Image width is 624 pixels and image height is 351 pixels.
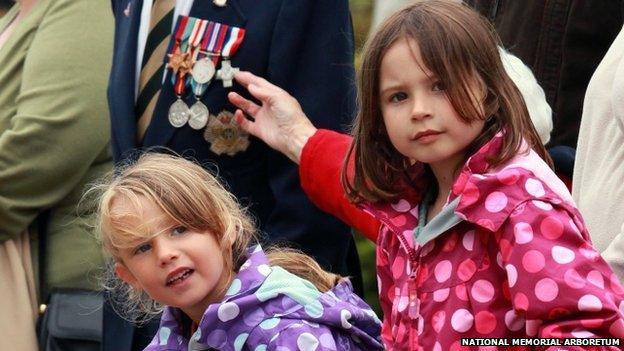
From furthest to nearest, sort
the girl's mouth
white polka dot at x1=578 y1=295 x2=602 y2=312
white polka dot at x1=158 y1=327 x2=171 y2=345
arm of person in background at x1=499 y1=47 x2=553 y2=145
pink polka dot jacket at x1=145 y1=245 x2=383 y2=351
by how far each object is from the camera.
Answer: arm of person in background at x1=499 y1=47 x2=553 y2=145 < white polka dot at x1=158 y1=327 x2=171 y2=345 < the girl's mouth < pink polka dot jacket at x1=145 y1=245 x2=383 y2=351 < white polka dot at x1=578 y1=295 x2=602 y2=312

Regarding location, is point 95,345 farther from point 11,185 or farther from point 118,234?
point 118,234

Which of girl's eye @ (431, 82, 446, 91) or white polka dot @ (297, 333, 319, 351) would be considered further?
white polka dot @ (297, 333, 319, 351)

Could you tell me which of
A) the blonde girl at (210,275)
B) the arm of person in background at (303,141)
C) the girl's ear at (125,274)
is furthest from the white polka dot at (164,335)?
the arm of person in background at (303,141)

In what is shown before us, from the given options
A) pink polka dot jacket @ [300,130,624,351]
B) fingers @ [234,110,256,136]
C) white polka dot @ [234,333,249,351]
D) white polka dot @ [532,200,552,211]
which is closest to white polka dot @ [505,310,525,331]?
pink polka dot jacket @ [300,130,624,351]

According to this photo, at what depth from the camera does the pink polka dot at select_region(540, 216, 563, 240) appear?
275 cm

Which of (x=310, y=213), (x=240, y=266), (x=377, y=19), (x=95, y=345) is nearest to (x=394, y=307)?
(x=240, y=266)

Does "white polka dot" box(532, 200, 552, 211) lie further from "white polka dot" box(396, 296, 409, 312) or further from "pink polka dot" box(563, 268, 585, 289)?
"white polka dot" box(396, 296, 409, 312)

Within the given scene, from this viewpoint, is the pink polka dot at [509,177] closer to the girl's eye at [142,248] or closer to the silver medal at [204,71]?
the girl's eye at [142,248]

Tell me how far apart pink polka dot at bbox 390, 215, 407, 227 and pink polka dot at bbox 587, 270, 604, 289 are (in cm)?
49

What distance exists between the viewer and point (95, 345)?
477cm

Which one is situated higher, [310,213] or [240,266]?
[240,266]

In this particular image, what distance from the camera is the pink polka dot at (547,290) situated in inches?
107

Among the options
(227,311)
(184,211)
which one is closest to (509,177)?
(227,311)

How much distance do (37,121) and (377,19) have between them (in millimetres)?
1378
